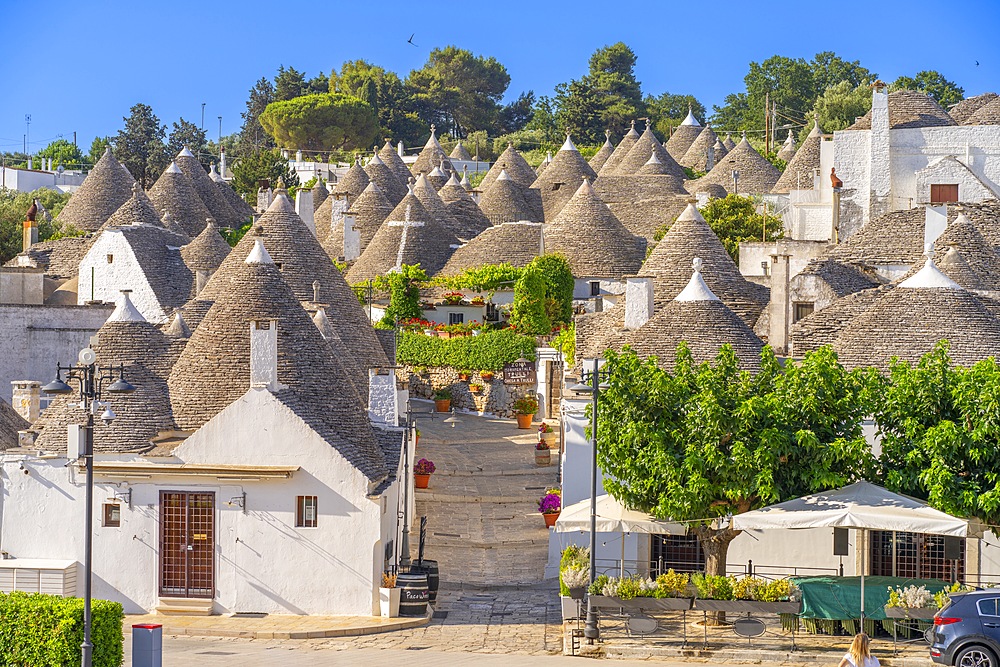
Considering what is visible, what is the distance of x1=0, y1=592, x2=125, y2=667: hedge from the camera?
19266mm

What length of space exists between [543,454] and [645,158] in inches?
1467

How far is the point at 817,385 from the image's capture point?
23250mm

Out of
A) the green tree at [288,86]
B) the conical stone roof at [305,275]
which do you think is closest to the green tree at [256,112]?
the green tree at [288,86]

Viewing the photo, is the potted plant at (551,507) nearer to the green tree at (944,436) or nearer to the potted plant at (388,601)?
the potted plant at (388,601)

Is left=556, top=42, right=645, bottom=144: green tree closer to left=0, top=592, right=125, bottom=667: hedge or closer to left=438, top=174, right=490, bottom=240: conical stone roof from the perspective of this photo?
left=438, top=174, right=490, bottom=240: conical stone roof

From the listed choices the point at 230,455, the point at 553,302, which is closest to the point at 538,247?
the point at 553,302

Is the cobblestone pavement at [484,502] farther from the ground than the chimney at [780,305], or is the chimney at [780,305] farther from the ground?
the chimney at [780,305]

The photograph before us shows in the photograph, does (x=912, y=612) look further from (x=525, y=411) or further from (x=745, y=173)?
(x=745, y=173)

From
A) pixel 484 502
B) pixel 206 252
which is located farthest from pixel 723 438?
pixel 206 252

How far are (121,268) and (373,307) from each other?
31.0 feet

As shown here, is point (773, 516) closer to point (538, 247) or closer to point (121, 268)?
point (121, 268)

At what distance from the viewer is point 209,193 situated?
65.3m

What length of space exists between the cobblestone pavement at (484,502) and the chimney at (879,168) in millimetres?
15568

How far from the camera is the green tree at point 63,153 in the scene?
4853 inches
